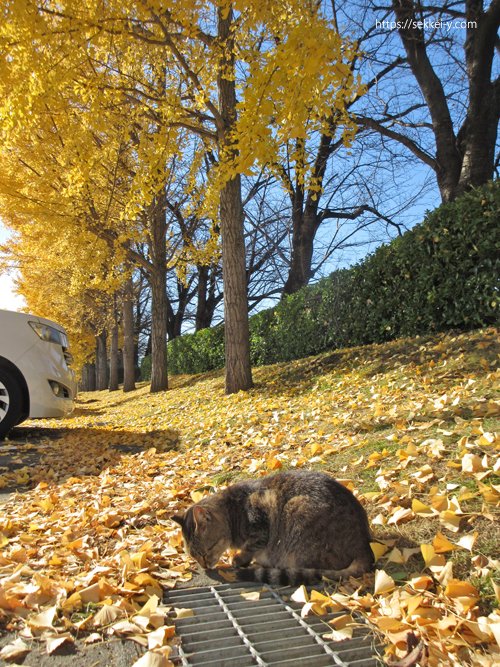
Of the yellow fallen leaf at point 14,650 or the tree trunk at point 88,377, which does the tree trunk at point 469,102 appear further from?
the tree trunk at point 88,377

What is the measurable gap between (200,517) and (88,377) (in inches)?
1393

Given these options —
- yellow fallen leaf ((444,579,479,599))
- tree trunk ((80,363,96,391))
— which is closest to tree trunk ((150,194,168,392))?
yellow fallen leaf ((444,579,479,599))

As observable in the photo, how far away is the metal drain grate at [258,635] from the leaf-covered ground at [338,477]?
71 mm

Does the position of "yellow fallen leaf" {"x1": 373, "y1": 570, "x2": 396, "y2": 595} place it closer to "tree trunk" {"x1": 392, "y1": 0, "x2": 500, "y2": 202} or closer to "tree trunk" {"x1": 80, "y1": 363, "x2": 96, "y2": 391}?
"tree trunk" {"x1": 392, "y1": 0, "x2": 500, "y2": 202}

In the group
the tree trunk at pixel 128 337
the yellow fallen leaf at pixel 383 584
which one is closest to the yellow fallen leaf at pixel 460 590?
the yellow fallen leaf at pixel 383 584

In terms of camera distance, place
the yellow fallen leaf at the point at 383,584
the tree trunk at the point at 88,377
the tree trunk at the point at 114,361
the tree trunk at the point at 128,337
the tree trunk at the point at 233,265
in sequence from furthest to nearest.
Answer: the tree trunk at the point at 88,377 → the tree trunk at the point at 114,361 → the tree trunk at the point at 128,337 → the tree trunk at the point at 233,265 → the yellow fallen leaf at the point at 383,584

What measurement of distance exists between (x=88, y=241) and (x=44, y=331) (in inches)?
293

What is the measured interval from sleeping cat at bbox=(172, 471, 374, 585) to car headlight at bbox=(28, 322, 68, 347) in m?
4.66

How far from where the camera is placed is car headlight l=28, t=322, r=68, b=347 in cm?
652

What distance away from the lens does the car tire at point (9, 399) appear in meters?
6.16

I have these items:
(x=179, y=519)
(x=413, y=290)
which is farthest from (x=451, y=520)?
(x=413, y=290)

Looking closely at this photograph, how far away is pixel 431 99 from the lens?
36.6ft

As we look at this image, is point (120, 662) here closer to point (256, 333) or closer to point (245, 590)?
point (245, 590)

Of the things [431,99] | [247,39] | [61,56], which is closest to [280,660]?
[61,56]
